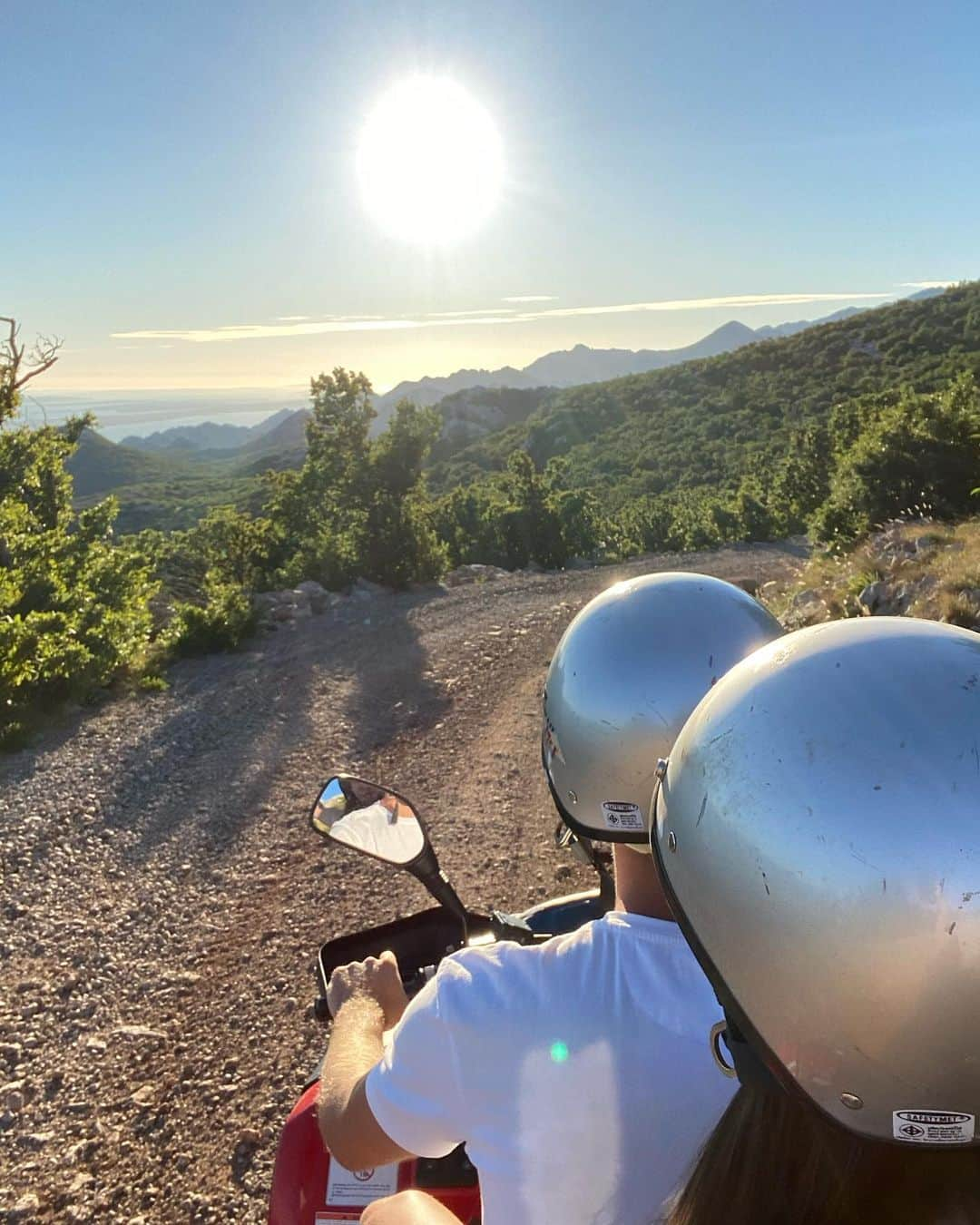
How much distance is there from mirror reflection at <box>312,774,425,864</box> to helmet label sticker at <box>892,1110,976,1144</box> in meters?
1.34

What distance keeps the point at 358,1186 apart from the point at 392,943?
1.95ft

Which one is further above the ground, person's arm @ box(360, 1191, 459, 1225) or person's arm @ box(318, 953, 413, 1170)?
person's arm @ box(318, 953, 413, 1170)

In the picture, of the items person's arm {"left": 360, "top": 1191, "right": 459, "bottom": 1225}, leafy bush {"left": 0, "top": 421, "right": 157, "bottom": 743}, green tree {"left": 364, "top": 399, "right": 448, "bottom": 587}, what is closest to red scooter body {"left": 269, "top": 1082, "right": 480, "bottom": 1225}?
person's arm {"left": 360, "top": 1191, "right": 459, "bottom": 1225}

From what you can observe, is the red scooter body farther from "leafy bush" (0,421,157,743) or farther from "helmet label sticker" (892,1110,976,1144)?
"leafy bush" (0,421,157,743)

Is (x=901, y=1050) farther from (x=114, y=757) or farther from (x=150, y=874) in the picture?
(x=114, y=757)

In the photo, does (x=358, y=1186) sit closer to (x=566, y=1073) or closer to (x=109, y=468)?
(x=566, y=1073)

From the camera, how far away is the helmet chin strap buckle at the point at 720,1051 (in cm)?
124

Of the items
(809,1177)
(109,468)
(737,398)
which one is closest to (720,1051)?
(809,1177)

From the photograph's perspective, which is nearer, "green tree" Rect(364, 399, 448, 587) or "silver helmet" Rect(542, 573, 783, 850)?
"silver helmet" Rect(542, 573, 783, 850)

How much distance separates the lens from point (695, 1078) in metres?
1.30

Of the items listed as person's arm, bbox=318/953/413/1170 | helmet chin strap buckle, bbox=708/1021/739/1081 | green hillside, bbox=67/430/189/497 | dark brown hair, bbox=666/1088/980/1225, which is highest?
helmet chin strap buckle, bbox=708/1021/739/1081

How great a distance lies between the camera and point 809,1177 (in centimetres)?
111

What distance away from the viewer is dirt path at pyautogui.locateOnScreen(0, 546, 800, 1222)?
357cm

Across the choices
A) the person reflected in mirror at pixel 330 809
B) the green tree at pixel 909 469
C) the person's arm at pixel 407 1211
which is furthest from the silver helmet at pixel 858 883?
the green tree at pixel 909 469
